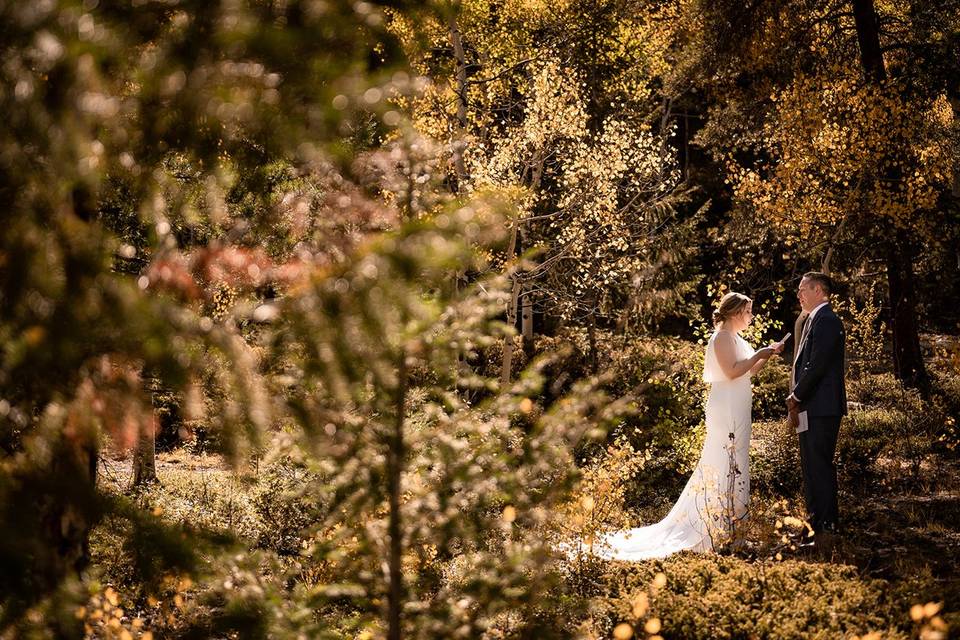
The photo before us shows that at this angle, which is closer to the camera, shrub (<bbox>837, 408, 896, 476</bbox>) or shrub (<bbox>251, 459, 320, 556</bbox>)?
shrub (<bbox>251, 459, 320, 556</bbox>)

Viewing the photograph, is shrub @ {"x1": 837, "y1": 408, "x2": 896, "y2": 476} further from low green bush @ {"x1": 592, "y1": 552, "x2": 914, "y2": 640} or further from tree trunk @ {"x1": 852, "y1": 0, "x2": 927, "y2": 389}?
low green bush @ {"x1": 592, "y1": 552, "x2": 914, "y2": 640}

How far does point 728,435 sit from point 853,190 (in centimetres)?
549

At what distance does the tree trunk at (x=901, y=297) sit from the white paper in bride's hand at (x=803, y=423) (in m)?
A: 6.10

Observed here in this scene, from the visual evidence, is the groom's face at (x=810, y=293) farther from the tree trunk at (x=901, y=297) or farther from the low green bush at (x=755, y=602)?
the tree trunk at (x=901, y=297)

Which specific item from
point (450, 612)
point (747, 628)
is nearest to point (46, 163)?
point (450, 612)

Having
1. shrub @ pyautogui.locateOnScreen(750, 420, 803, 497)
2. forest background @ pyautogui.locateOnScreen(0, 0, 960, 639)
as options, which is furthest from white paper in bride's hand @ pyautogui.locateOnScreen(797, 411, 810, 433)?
shrub @ pyautogui.locateOnScreen(750, 420, 803, 497)

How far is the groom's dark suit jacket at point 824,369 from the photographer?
20.3 ft

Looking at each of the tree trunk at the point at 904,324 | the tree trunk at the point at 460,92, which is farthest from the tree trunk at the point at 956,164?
the tree trunk at the point at 460,92

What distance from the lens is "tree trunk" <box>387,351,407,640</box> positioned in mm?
2424

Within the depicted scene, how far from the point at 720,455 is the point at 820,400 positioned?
2.87ft

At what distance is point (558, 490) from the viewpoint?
2549mm

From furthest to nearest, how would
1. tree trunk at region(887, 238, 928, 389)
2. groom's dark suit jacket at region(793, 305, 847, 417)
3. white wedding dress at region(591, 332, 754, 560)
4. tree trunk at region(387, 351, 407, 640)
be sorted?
tree trunk at region(887, 238, 928, 389) → white wedding dress at region(591, 332, 754, 560) → groom's dark suit jacket at region(793, 305, 847, 417) → tree trunk at region(387, 351, 407, 640)

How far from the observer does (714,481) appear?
21.5 feet

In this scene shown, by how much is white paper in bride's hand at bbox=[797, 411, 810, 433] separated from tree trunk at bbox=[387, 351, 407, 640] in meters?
4.61
